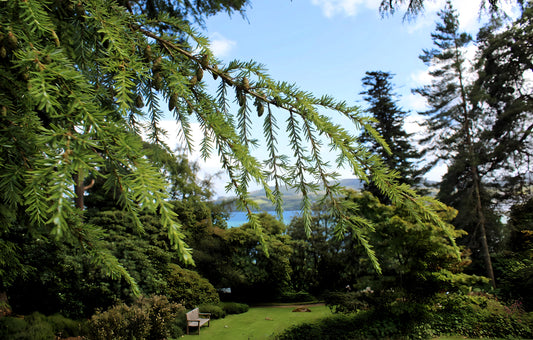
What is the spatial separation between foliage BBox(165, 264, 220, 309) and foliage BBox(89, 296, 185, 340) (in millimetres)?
2519

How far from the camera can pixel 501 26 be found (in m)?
14.3

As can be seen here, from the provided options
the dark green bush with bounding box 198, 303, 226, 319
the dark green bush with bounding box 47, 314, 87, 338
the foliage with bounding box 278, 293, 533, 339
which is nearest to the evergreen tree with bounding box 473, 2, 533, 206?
the foliage with bounding box 278, 293, 533, 339

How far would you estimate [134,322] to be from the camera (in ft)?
24.6

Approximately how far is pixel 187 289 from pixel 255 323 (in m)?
2.92

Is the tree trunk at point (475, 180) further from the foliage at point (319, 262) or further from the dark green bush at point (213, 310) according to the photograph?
the dark green bush at point (213, 310)

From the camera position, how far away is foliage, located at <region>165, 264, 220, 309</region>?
11340 mm

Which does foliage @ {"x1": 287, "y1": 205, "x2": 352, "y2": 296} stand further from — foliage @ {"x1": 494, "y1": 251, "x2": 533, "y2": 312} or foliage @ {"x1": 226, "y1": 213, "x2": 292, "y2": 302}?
foliage @ {"x1": 494, "y1": 251, "x2": 533, "y2": 312}

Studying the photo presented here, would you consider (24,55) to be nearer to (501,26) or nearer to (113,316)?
(113,316)

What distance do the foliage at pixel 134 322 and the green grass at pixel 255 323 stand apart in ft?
5.29

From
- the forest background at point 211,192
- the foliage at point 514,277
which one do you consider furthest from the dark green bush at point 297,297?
the foliage at point 514,277

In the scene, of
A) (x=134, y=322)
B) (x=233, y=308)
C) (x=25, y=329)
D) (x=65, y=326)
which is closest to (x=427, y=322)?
(x=233, y=308)

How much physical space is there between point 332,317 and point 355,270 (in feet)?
16.5

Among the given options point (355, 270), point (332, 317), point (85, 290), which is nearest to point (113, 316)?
point (85, 290)

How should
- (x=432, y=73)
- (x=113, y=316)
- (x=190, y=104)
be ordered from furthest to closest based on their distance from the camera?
(x=432, y=73) < (x=113, y=316) < (x=190, y=104)
